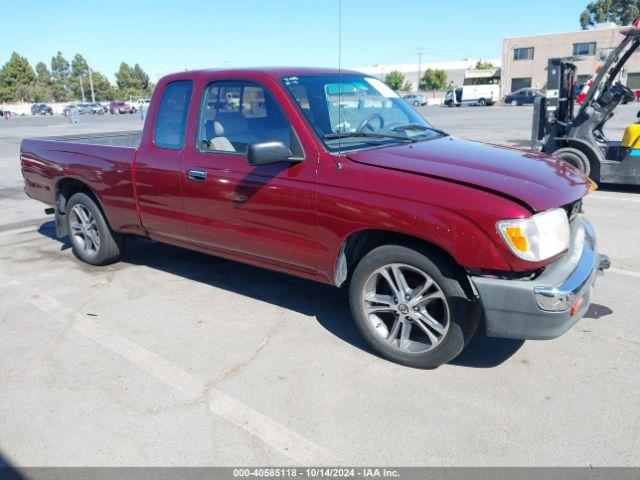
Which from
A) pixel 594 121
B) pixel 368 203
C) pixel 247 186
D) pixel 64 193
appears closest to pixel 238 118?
pixel 247 186

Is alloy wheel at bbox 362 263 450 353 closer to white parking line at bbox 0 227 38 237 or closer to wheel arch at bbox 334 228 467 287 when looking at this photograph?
wheel arch at bbox 334 228 467 287

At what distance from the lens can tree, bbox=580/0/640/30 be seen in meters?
89.0

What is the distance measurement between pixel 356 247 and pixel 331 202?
0.36m

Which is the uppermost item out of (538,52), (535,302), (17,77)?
(538,52)

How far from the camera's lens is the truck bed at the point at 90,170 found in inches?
197

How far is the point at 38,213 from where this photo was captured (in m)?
8.63

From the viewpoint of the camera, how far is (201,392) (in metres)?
3.33

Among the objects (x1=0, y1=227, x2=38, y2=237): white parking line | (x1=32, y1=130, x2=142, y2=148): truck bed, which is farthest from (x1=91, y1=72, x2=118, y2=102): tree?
(x1=32, y1=130, x2=142, y2=148): truck bed

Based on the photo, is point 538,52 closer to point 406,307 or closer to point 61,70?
point 406,307

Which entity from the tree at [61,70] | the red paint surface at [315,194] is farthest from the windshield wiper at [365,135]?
the tree at [61,70]

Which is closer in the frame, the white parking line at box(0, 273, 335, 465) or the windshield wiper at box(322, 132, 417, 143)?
the white parking line at box(0, 273, 335, 465)

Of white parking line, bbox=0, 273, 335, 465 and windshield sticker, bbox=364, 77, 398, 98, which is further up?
windshield sticker, bbox=364, 77, 398, 98

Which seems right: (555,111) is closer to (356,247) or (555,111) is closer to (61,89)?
(356,247)

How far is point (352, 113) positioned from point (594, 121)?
22.9 ft
